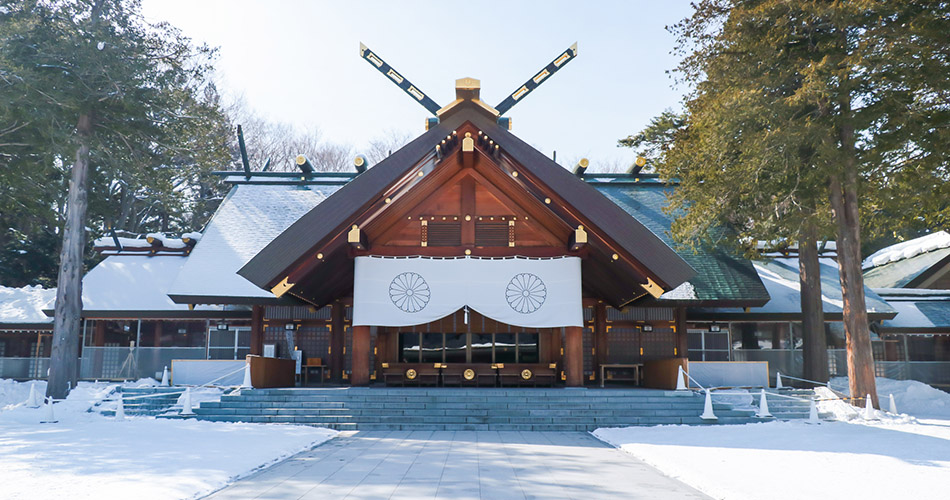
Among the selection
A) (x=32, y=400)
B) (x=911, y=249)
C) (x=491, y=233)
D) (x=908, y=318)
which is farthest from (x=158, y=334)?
(x=911, y=249)

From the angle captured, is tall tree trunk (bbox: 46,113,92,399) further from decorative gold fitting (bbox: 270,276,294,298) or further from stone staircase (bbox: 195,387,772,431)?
decorative gold fitting (bbox: 270,276,294,298)

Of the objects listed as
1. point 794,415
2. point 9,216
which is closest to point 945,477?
point 794,415

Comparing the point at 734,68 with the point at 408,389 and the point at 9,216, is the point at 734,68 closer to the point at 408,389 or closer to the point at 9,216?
the point at 408,389

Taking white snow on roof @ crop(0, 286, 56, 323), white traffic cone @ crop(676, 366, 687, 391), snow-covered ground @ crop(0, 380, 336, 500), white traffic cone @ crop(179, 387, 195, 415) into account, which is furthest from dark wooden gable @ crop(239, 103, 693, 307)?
white snow on roof @ crop(0, 286, 56, 323)

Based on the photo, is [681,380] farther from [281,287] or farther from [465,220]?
[281,287]

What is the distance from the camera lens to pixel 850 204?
13.8m

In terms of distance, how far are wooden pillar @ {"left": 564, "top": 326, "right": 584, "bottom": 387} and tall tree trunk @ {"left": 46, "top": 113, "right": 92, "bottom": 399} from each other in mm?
11566

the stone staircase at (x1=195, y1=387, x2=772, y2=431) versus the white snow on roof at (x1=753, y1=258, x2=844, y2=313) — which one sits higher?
the white snow on roof at (x1=753, y1=258, x2=844, y2=313)

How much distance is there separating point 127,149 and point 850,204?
16.7 meters

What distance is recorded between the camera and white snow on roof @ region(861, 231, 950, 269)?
23.2 m

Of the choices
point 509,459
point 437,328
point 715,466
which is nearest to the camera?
point 715,466

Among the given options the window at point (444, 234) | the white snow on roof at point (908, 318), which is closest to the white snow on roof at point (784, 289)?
the white snow on roof at point (908, 318)

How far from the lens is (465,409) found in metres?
12.2

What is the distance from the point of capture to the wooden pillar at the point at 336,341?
17.1 metres
